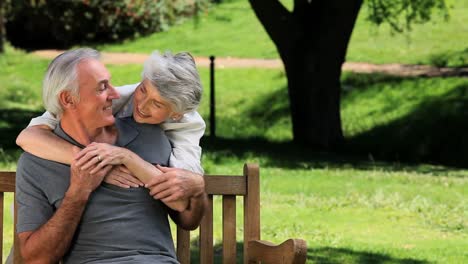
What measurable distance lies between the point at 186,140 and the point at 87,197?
48 centimetres

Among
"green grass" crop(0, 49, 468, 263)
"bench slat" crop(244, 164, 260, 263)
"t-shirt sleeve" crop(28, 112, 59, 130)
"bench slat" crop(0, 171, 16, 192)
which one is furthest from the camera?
"green grass" crop(0, 49, 468, 263)

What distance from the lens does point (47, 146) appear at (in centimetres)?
399

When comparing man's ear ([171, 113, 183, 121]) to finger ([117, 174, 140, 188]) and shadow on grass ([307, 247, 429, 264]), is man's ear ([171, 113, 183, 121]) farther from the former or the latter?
shadow on grass ([307, 247, 429, 264])

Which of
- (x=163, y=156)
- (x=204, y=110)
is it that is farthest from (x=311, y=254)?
(x=204, y=110)

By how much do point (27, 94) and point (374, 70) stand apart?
6192 mm

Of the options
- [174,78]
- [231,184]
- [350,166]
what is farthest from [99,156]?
[350,166]

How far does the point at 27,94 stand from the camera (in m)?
20.7

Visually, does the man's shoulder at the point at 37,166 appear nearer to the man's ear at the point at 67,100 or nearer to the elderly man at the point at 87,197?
the elderly man at the point at 87,197

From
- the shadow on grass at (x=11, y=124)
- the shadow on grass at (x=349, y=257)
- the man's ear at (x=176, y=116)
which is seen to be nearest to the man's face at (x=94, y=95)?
the man's ear at (x=176, y=116)

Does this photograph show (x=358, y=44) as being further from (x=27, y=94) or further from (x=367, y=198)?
(x=367, y=198)

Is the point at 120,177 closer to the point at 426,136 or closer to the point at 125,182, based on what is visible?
the point at 125,182

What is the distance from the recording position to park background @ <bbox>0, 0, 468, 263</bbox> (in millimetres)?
8188

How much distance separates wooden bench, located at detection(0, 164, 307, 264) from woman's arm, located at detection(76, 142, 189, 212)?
0.37 m

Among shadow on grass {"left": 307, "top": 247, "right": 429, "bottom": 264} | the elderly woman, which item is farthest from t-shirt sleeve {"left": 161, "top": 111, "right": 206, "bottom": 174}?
shadow on grass {"left": 307, "top": 247, "right": 429, "bottom": 264}
